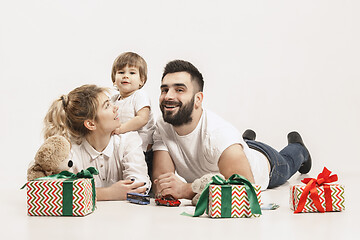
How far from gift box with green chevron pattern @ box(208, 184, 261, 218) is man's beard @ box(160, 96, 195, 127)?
829 mm

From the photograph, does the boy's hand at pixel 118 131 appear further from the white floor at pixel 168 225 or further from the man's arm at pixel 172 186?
the white floor at pixel 168 225

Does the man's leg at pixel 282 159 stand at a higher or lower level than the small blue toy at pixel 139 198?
higher

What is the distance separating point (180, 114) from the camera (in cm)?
345

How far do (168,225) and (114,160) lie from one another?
1.01 meters

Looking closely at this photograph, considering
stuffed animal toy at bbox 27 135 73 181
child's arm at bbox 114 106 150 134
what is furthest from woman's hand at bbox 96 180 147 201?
child's arm at bbox 114 106 150 134

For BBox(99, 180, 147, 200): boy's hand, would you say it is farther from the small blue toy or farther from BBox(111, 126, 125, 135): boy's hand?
BBox(111, 126, 125, 135): boy's hand

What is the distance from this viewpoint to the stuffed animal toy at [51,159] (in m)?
3.08

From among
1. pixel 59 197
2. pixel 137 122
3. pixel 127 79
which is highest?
pixel 127 79

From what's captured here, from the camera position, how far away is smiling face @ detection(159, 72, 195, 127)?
344 cm

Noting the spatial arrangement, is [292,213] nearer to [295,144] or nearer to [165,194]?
[165,194]

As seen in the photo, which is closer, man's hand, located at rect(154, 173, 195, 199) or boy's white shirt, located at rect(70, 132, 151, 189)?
man's hand, located at rect(154, 173, 195, 199)

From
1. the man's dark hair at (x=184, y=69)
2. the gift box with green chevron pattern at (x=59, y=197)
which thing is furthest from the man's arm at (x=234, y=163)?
the gift box with green chevron pattern at (x=59, y=197)

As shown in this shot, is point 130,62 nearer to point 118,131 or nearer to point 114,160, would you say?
point 118,131

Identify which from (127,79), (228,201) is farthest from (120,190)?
(127,79)
